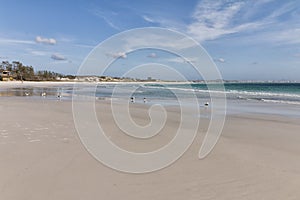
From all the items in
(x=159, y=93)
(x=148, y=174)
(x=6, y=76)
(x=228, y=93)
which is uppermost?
(x=6, y=76)

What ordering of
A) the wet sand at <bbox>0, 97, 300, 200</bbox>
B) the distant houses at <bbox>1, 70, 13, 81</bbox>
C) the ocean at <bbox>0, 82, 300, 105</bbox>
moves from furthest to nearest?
the distant houses at <bbox>1, 70, 13, 81</bbox> → the ocean at <bbox>0, 82, 300, 105</bbox> → the wet sand at <bbox>0, 97, 300, 200</bbox>

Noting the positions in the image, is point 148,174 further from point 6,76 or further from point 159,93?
point 6,76

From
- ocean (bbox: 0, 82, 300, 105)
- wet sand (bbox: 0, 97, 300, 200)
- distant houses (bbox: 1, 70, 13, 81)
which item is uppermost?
distant houses (bbox: 1, 70, 13, 81)

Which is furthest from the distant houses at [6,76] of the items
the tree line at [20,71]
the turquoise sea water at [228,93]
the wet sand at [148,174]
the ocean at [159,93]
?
the wet sand at [148,174]

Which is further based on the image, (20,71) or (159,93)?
(20,71)

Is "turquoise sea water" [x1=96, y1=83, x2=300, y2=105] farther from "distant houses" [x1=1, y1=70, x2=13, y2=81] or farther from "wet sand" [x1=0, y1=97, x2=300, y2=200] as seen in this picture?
"distant houses" [x1=1, y1=70, x2=13, y2=81]

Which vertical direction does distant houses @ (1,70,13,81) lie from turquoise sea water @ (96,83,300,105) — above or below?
above

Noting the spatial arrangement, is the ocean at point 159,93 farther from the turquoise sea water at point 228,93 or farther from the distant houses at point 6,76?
the distant houses at point 6,76

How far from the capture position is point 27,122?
8.91 metres

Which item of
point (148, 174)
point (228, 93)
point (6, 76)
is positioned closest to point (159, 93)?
point (228, 93)

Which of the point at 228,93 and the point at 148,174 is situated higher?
the point at 228,93

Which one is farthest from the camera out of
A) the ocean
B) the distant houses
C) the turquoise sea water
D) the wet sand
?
the distant houses

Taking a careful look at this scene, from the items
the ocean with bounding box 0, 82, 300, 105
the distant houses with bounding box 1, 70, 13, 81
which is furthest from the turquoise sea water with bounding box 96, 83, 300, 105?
the distant houses with bounding box 1, 70, 13, 81

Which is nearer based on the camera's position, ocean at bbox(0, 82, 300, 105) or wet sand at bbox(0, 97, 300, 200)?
wet sand at bbox(0, 97, 300, 200)
